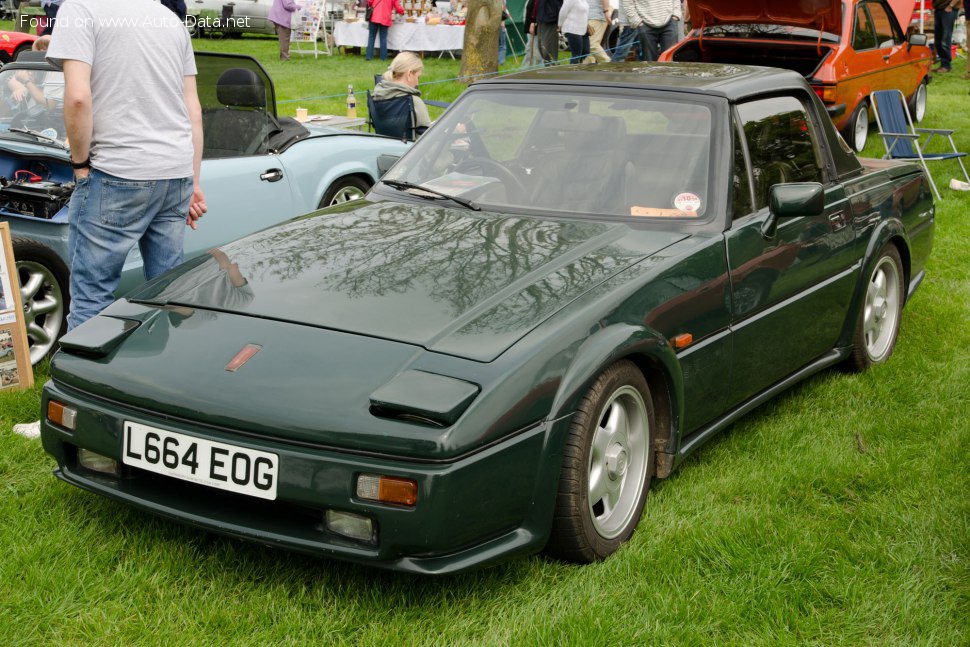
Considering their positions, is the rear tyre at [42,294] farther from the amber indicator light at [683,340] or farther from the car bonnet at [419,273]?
the amber indicator light at [683,340]

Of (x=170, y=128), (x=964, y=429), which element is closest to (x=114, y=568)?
(x=170, y=128)

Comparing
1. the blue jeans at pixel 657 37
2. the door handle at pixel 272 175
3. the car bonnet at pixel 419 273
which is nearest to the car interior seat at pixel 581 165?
the car bonnet at pixel 419 273

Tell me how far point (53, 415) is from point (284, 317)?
2.55 feet

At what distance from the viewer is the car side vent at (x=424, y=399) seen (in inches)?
110

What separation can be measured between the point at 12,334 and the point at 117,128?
1.09 m

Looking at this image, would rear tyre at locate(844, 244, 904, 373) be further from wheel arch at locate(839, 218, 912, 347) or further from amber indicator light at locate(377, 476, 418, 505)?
amber indicator light at locate(377, 476, 418, 505)

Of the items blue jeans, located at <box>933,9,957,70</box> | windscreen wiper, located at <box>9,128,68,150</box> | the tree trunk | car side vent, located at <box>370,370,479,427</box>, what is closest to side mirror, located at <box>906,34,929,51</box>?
the tree trunk

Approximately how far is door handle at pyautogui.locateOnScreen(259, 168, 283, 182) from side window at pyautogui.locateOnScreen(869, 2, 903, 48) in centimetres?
808

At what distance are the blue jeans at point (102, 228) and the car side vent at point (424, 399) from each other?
1.87 meters

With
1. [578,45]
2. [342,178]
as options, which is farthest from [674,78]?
[578,45]

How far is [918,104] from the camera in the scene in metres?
13.8

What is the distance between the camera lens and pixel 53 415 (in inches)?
131

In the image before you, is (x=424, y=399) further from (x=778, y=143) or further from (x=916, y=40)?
(x=916, y=40)

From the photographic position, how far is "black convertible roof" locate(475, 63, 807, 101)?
441 cm
